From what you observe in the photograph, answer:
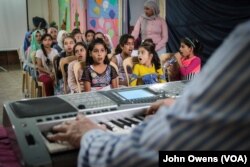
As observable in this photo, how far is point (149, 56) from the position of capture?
144 inches

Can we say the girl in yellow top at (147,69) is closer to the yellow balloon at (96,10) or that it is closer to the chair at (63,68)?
the chair at (63,68)

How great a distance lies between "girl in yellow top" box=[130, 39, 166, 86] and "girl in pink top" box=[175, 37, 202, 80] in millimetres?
315

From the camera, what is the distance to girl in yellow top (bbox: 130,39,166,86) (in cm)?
349

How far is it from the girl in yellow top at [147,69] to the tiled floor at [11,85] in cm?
214

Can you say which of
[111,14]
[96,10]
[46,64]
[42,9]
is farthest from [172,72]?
[42,9]

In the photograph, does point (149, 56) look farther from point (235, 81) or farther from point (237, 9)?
point (235, 81)

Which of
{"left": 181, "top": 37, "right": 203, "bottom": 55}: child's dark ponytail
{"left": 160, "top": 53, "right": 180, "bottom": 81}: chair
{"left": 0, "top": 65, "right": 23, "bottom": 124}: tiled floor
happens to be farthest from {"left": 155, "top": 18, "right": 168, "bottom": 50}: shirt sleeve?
{"left": 0, "top": 65, "right": 23, "bottom": 124}: tiled floor

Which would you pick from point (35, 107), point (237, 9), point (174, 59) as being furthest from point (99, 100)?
point (237, 9)

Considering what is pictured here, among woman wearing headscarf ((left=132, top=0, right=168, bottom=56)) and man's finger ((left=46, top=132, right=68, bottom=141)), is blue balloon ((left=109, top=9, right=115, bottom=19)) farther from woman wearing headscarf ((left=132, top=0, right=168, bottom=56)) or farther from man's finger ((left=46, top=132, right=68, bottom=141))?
man's finger ((left=46, top=132, right=68, bottom=141))

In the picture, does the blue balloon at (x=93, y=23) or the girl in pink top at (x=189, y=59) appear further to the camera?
the blue balloon at (x=93, y=23)

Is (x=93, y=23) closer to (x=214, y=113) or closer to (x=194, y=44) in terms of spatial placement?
(x=194, y=44)

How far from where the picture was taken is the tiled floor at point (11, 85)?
548cm

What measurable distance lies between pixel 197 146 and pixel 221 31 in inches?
157

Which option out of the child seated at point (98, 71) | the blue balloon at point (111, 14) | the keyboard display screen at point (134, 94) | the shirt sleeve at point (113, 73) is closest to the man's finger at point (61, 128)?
the keyboard display screen at point (134, 94)
